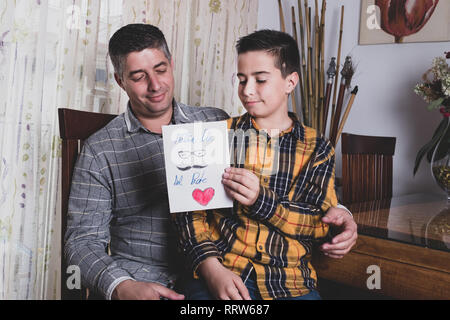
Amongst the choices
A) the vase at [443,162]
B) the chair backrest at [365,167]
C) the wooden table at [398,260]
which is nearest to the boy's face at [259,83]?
the wooden table at [398,260]

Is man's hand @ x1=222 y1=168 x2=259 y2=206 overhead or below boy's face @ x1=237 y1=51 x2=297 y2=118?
below

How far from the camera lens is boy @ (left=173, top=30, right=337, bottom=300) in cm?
93

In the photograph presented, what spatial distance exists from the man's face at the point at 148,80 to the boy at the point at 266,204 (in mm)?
235

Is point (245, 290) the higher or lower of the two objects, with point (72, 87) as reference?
lower

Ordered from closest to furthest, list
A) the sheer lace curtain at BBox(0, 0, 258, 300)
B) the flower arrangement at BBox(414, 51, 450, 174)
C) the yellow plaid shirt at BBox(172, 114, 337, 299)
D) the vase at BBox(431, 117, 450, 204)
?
1. the yellow plaid shirt at BBox(172, 114, 337, 299)
2. the sheer lace curtain at BBox(0, 0, 258, 300)
3. the vase at BBox(431, 117, 450, 204)
4. the flower arrangement at BBox(414, 51, 450, 174)

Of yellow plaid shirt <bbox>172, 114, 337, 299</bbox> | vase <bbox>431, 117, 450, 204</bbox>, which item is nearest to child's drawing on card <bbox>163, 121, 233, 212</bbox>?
yellow plaid shirt <bbox>172, 114, 337, 299</bbox>

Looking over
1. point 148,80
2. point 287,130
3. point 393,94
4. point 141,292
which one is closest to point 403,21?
point 393,94

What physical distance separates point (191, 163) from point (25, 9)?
40.5 inches

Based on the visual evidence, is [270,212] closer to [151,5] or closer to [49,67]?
[49,67]

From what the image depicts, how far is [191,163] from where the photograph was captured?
88 centimetres

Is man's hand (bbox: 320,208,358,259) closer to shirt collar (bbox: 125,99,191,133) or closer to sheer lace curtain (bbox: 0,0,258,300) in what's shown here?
shirt collar (bbox: 125,99,191,133)

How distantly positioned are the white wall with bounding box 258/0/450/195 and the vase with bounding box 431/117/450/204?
39 cm
